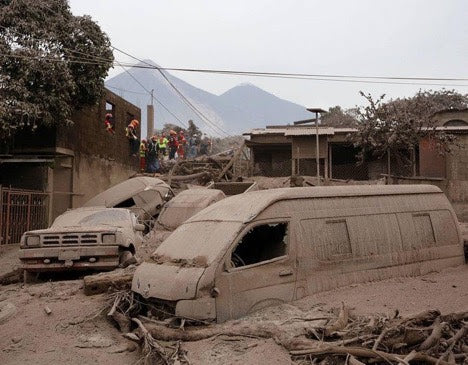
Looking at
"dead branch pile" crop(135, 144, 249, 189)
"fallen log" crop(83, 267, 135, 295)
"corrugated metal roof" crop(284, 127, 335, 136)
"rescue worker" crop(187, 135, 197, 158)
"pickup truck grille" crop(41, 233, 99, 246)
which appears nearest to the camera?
"fallen log" crop(83, 267, 135, 295)

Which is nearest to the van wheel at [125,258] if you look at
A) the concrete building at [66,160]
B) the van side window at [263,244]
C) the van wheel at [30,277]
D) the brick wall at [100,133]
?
the van wheel at [30,277]

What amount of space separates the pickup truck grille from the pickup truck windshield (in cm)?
126

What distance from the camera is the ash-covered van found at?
577 cm

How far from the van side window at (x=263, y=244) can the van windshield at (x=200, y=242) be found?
46 centimetres

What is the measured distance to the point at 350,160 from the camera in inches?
961

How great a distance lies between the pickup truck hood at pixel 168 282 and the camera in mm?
5625

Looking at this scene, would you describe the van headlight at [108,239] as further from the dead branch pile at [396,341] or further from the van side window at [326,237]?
the dead branch pile at [396,341]

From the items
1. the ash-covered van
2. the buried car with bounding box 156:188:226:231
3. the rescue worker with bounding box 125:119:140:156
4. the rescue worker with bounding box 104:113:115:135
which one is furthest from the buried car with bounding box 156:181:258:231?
the rescue worker with bounding box 125:119:140:156

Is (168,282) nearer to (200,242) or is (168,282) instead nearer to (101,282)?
(200,242)

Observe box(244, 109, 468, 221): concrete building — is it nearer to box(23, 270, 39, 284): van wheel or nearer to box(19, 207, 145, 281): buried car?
box(19, 207, 145, 281): buried car

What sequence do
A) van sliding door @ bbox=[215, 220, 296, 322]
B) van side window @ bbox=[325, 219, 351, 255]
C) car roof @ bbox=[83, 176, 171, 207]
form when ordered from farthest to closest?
car roof @ bbox=[83, 176, 171, 207] → van side window @ bbox=[325, 219, 351, 255] → van sliding door @ bbox=[215, 220, 296, 322]

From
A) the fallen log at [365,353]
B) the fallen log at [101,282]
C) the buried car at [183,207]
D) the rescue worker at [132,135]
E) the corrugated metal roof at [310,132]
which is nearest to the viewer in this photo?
the fallen log at [365,353]

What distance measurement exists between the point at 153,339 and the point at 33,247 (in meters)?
4.77

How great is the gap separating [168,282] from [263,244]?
5.59 feet
